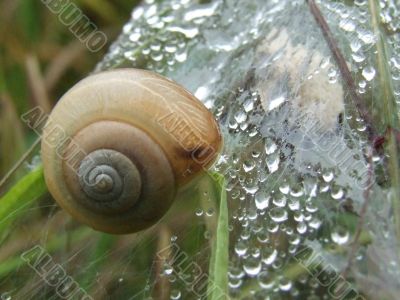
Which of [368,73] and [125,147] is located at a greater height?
[125,147]

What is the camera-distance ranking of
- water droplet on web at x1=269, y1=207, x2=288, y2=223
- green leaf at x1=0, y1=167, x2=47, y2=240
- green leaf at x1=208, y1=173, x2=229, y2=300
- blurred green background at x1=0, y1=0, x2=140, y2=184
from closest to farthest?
green leaf at x1=208, y1=173, x2=229, y2=300, water droplet on web at x1=269, y1=207, x2=288, y2=223, green leaf at x1=0, y1=167, x2=47, y2=240, blurred green background at x1=0, y1=0, x2=140, y2=184

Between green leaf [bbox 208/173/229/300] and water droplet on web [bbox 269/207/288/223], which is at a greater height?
green leaf [bbox 208/173/229/300]

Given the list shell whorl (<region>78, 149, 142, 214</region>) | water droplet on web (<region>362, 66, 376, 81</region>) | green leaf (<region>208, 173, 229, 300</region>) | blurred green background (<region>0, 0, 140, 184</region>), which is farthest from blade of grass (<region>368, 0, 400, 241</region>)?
blurred green background (<region>0, 0, 140, 184</region>)

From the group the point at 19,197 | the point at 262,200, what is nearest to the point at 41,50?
the point at 19,197

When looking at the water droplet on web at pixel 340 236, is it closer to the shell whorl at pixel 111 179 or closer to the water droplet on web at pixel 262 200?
the water droplet on web at pixel 262 200

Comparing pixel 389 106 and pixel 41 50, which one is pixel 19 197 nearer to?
pixel 389 106

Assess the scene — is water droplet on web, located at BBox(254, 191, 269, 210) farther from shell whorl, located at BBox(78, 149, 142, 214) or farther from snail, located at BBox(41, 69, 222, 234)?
shell whorl, located at BBox(78, 149, 142, 214)
